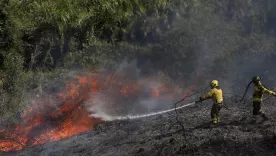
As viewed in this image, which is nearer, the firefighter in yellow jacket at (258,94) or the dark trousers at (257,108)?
the firefighter in yellow jacket at (258,94)

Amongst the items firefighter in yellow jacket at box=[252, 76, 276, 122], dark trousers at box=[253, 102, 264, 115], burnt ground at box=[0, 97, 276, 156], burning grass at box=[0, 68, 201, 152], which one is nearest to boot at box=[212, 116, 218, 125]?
burnt ground at box=[0, 97, 276, 156]

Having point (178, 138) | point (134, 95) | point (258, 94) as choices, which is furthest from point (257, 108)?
point (134, 95)

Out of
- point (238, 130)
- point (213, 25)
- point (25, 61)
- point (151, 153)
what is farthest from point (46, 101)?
point (213, 25)

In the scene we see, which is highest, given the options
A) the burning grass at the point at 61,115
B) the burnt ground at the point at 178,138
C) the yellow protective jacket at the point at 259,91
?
the burning grass at the point at 61,115

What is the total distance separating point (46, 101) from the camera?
13.7 meters

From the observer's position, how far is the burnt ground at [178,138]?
712 centimetres

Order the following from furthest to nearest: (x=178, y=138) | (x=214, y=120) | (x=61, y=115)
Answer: (x=61, y=115) < (x=214, y=120) < (x=178, y=138)

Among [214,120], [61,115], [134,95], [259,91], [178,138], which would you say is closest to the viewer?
[178,138]

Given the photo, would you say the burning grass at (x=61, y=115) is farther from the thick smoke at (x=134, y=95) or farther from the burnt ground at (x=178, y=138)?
the burnt ground at (x=178, y=138)

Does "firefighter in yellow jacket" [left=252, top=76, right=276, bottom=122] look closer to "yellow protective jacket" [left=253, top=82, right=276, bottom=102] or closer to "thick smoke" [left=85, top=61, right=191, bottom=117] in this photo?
"yellow protective jacket" [left=253, top=82, right=276, bottom=102]

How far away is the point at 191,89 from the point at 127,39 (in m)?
6.90

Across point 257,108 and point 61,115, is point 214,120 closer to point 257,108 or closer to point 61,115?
point 257,108

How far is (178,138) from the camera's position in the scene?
807 centimetres

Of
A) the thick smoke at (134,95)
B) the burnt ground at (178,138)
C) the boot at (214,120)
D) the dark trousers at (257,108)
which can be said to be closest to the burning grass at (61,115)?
the thick smoke at (134,95)
